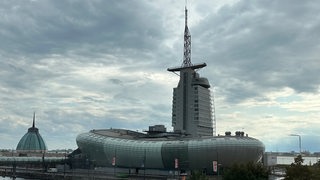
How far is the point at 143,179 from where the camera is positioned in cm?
16162

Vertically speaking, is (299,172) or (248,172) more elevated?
(299,172)

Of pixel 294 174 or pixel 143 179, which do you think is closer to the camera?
pixel 294 174

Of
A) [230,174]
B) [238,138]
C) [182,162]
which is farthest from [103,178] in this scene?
[230,174]

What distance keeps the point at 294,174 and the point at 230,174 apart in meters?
20.9

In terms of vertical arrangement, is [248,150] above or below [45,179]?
above

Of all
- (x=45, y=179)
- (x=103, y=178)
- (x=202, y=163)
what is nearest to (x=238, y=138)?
(x=202, y=163)

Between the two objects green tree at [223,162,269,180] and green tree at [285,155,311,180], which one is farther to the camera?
green tree at [223,162,269,180]

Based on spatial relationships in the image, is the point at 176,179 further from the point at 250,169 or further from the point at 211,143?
the point at 250,169

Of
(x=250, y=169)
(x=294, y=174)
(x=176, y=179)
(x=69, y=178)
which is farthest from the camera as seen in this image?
(x=69, y=178)

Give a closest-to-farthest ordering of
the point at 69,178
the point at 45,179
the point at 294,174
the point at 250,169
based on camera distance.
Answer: the point at 294,174, the point at 250,169, the point at 69,178, the point at 45,179

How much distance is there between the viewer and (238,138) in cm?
19638

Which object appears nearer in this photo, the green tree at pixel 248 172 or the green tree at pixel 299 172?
the green tree at pixel 299 172

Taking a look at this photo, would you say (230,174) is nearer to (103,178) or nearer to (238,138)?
(103,178)

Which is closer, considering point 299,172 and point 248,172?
point 299,172
